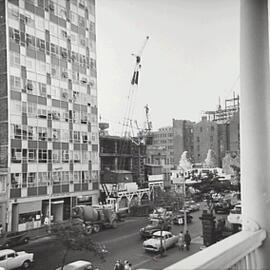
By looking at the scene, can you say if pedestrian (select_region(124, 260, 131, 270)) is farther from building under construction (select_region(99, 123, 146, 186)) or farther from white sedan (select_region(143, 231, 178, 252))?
building under construction (select_region(99, 123, 146, 186))

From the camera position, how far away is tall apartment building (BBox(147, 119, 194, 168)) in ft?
7.88

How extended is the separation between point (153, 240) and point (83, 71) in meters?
1.16

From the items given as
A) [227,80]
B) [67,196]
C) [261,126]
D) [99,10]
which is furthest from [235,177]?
[99,10]

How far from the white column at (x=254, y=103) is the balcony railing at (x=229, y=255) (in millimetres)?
227

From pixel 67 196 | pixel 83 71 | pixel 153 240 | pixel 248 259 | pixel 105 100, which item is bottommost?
pixel 153 240

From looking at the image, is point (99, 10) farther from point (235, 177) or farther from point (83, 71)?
point (235, 177)

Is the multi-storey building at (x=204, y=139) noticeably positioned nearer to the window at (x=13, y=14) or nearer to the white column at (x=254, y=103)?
the white column at (x=254, y=103)

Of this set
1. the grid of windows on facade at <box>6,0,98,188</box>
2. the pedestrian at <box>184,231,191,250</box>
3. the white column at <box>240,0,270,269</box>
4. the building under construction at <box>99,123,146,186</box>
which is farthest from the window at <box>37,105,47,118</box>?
the pedestrian at <box>184,231,191,250</box>

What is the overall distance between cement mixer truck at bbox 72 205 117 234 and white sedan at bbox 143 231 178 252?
0.24m

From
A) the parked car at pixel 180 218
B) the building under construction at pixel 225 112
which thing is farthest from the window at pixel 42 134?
the building under construction at pixel 225 112

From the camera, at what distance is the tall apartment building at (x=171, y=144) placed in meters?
2.40

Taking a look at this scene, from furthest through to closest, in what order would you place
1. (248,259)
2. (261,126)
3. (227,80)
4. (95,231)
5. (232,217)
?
1. (227,80)
2. (95,231)
3. (232,217)
4. (261,126)
5. (248,259)

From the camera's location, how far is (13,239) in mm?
→ 1654

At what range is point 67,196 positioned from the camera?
6.37 ft
